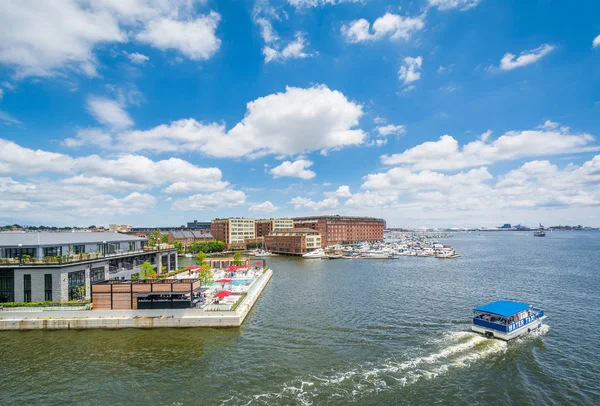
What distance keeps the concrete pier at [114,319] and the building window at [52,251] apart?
8795 millimetres

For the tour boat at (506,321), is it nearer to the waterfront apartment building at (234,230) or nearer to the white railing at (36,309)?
the white railing at (36,309)

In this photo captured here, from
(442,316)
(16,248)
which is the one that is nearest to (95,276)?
(16,248)

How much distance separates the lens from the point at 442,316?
1665 inches

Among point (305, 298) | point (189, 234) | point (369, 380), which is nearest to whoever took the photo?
point (369, 380)

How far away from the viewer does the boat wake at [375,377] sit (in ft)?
74.4

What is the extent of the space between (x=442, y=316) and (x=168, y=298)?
35.7m

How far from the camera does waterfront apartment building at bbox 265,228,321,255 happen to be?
471 feet

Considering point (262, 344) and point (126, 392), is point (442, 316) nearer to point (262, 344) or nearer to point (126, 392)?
point (262, 344)

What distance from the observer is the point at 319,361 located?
2855cm

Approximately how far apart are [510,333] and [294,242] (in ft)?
378

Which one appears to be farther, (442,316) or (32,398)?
(442,316)

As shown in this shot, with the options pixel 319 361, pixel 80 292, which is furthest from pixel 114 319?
pixel 319 361

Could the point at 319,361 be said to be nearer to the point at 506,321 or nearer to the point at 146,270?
the point at 506,321

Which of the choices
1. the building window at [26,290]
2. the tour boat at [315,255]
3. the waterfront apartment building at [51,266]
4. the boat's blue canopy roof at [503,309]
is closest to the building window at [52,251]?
the waterfront apartment building at [51,266]
